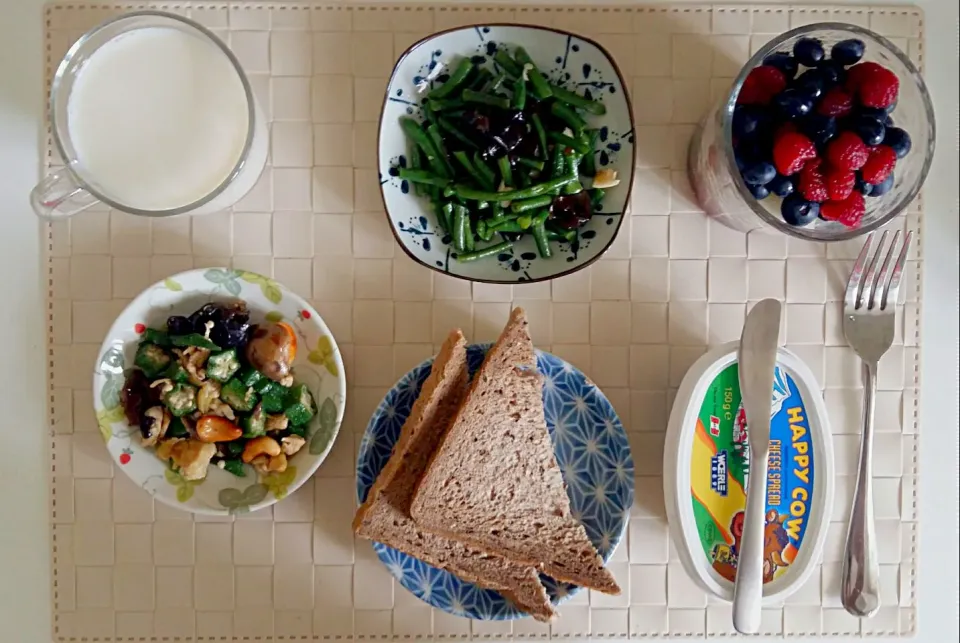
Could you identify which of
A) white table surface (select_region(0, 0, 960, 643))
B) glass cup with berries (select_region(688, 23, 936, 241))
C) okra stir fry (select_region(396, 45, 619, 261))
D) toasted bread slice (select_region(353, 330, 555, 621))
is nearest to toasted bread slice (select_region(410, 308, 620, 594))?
toasted bread slice (select_region(353, 330, 555, 621))

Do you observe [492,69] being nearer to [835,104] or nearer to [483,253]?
[483,253]

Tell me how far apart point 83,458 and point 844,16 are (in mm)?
1289

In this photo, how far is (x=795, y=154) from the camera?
0.91 m

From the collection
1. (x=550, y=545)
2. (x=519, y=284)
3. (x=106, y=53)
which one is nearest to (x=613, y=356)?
(x=519, y=284)

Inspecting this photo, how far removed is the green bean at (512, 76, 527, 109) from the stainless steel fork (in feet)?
1.69

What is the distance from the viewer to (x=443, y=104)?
1021 millimetres

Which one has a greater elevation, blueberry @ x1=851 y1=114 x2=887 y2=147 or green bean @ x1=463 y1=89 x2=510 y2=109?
green bean @ x1=463 y1=89 x2=510 y2=109

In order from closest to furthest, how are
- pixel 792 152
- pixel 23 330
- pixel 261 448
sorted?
pixel 792 152 → pixel 261 448 → pixel 23 330

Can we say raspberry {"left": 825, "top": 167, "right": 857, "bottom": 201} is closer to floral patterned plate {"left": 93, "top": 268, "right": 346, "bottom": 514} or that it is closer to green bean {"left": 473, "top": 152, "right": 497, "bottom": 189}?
green bean {"left": 473, "top": 152, "right": 497, "bottom": 189}

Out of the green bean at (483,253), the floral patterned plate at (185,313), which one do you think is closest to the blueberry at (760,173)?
the green bean at (483,253)

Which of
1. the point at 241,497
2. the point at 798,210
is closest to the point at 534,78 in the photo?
the point at 798,210

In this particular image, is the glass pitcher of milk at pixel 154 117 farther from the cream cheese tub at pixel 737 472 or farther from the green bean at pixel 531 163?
the cream cheese tub at pixel 737 472

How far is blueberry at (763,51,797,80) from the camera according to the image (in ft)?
3.13

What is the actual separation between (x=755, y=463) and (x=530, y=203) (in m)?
0.45
